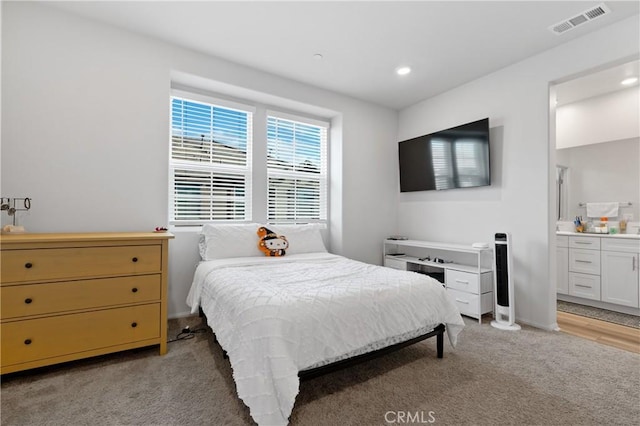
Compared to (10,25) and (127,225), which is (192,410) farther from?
(10,25)

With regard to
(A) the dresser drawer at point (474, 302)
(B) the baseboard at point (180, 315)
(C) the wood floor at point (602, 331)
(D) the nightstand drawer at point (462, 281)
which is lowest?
(C) the wood floor at point (602, 331)

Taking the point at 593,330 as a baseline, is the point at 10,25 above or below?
above

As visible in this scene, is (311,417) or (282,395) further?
(311,417)

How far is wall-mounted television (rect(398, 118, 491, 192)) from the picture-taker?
11.0 feet

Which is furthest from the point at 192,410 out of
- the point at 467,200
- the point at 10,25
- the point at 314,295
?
the point at 467,200

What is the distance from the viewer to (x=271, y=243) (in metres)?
3.08

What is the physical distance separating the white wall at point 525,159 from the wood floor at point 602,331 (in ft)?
0.81

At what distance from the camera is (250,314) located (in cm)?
153

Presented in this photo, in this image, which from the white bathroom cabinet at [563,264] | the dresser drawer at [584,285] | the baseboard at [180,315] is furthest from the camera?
the white bathroom cabinet at [563,264]

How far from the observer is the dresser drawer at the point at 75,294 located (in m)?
1.81

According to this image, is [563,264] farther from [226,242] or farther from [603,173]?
[226,242]

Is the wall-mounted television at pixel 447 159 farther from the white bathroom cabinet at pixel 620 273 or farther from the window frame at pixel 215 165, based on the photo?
the window frame at pixel 215 165

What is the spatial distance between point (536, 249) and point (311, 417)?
8.91ft

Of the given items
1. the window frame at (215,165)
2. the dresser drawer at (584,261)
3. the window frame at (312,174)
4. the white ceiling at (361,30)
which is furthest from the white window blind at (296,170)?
the dresser drawer at (584,261)
